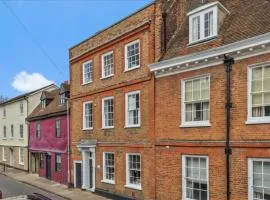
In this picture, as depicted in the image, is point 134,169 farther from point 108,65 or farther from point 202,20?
point 202,20

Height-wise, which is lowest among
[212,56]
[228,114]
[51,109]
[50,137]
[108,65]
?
[50,137]

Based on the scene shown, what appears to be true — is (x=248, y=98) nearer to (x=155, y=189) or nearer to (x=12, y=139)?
(x=155, y=189)

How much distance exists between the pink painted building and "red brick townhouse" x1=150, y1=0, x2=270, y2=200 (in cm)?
1419

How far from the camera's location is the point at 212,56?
17.0 meters

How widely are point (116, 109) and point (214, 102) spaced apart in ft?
27.7

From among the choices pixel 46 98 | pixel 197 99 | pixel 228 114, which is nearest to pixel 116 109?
pixel 197 99

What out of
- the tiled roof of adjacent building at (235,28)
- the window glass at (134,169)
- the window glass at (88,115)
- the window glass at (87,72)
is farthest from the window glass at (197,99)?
the window glass at (87,72)

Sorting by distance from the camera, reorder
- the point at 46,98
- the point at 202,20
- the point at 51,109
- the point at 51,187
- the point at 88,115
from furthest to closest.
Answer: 1. the point at 46,98
2. the point at 51,109
3. the point at 51,187
4. the point at 88,115
5. the point at 202,20

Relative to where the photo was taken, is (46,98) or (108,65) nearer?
(108,65)

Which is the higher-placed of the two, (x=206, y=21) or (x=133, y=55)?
(x=206, y=21)

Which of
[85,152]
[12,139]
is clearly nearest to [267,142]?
[85,152]

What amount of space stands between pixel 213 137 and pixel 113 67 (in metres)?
9.61

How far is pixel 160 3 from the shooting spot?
69.1ft

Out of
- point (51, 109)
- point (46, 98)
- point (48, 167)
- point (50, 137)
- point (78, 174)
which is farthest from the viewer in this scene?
point (46, 98)
